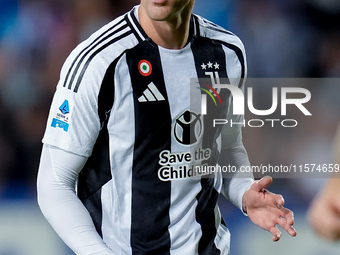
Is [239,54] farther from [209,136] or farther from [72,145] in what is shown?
[72,145]

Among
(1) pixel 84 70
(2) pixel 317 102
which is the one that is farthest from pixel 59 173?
(2) pixel 317 102

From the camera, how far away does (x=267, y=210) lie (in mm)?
1309

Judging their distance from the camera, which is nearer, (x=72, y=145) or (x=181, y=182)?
(x=72, y=145)


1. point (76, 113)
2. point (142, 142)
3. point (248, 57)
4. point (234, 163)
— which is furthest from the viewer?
point (248, 57)

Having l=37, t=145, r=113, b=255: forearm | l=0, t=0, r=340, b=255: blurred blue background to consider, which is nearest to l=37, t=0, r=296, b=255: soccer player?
l=37, t=145, r=113, b=255: forearm

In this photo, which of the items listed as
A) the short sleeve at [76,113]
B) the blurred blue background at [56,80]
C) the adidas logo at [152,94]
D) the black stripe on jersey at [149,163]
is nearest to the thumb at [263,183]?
the black stripe on jersey at [149,163]

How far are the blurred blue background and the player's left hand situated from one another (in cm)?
108

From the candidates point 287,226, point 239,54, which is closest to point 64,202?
point 287,226

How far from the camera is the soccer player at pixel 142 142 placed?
47.3 inches

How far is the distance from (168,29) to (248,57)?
1417 mm

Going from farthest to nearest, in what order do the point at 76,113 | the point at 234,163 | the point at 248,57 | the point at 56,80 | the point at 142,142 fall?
the point at 248,57 → the point at 56,80 → the point at 234,163 → the point at 142,142 → the point at 76,113

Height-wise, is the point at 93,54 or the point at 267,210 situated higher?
the point at 93,54

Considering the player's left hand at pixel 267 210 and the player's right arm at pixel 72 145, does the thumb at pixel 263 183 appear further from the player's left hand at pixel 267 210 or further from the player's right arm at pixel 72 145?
the player's right arm at pixel 72 145

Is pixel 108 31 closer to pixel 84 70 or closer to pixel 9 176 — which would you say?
pixel 84 70
